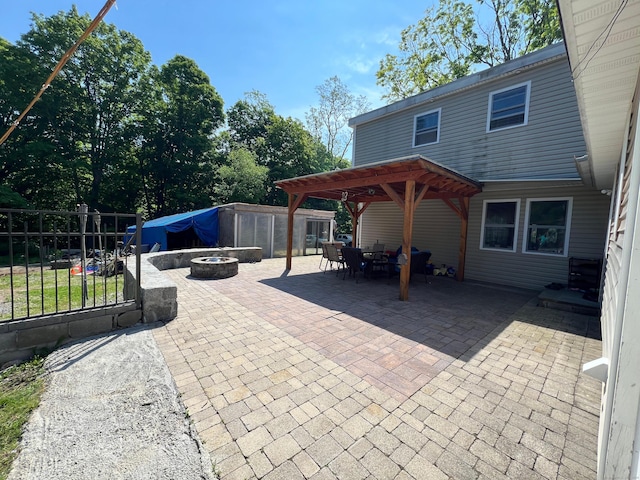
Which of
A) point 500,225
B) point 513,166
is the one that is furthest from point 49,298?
point 513,166

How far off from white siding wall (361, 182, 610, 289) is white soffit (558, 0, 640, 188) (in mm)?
3747

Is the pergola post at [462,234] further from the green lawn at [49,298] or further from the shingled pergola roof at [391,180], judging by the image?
the green lawn at [49,298]

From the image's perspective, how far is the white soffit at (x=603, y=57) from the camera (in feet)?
5.19

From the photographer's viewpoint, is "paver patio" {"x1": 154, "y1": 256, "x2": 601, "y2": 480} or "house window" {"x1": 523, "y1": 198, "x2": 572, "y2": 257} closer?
"paver patio" {"x1": 154, "y1": 256, "x2": 601, "y2": 480}

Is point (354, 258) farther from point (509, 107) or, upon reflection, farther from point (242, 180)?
point (242, 180)

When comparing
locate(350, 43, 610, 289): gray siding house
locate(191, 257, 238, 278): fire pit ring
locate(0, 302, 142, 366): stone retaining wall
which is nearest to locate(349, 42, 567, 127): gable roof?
locate(350, 43, 610, 289): gray siding house

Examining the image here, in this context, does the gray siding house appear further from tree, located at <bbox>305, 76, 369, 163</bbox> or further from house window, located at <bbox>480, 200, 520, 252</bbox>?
tree, located at <bbox>305, 76, 369, 163</bbox>

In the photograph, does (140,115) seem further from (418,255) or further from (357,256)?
(418,255)

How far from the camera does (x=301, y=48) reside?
11.9 meters

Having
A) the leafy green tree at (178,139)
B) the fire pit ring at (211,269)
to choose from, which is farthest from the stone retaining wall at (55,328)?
the leafy green tree at (178,139)

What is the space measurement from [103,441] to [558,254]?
8539mm

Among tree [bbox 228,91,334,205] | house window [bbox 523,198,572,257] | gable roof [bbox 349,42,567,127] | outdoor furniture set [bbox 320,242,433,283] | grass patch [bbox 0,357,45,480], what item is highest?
tree [bbox 228,91,334,205]

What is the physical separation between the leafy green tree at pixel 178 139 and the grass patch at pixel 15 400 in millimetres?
18637

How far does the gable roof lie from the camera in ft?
19.9
